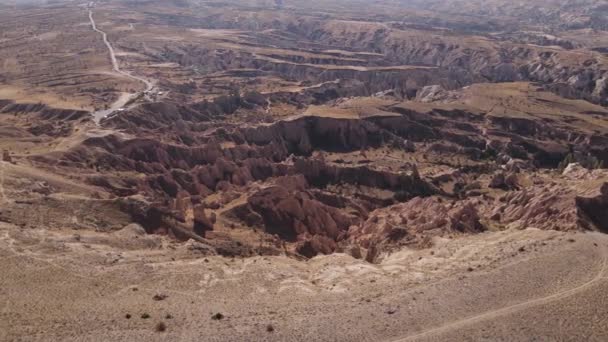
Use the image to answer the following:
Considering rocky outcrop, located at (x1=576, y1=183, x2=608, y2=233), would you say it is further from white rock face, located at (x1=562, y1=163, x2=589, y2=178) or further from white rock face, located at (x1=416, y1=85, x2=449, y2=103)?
white rock face, located at (x1=416, y1=85, x2=449, y2=103)

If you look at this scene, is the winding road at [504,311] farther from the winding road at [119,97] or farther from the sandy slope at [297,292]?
the winding road at [119,97]

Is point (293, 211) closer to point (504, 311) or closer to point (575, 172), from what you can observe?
point (575, 172)

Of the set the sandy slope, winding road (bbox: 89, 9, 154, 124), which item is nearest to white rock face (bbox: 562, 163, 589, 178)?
the sandy slope

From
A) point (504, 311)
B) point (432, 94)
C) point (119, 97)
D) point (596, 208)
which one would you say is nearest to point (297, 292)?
point (504, 311)

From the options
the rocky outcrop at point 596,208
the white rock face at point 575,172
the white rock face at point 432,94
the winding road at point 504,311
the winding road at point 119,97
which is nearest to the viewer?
the winding road at point 504,311

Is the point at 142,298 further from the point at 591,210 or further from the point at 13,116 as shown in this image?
the point at 13,116

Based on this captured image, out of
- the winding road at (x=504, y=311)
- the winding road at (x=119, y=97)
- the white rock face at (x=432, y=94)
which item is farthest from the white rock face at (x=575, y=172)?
the winding road at (x=119, y=97)

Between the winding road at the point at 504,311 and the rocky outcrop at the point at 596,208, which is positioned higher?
the winding road at the point at 504,311

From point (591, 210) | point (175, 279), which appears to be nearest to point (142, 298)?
point (175, 279)
